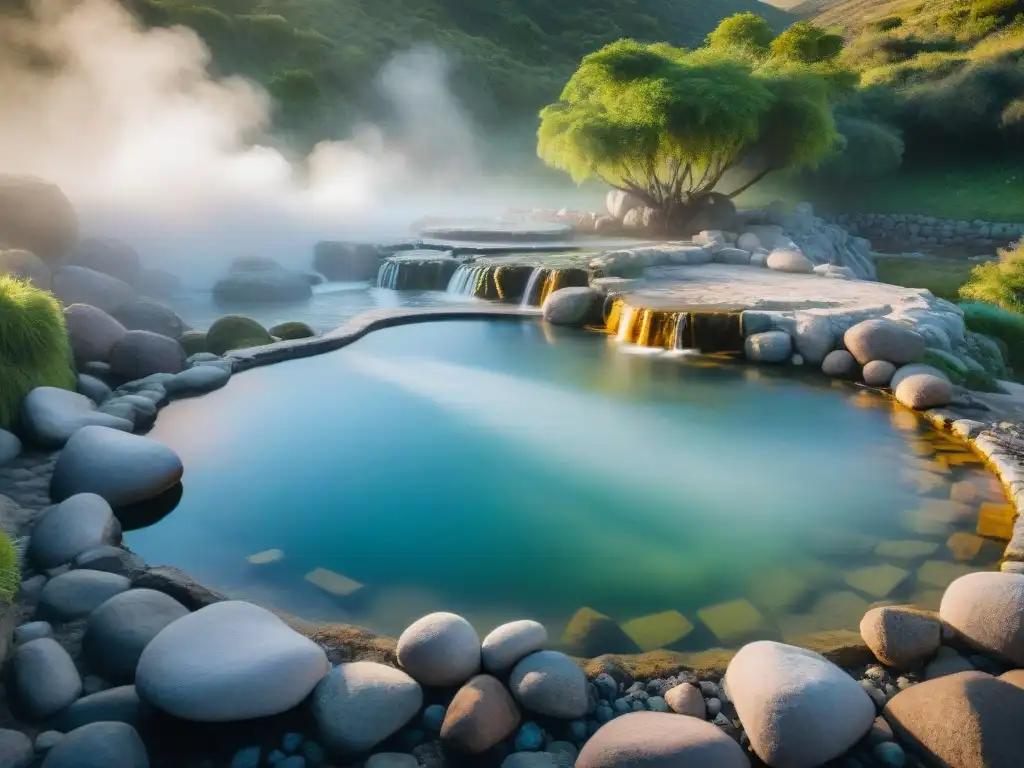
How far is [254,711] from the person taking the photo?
2781 millimetres

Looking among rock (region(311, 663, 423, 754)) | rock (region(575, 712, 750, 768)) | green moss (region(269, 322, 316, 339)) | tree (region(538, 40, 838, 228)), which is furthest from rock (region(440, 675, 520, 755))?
tree (region(538, 40, 838, 228))

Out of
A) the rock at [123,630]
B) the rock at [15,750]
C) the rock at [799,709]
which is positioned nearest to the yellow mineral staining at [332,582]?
the rock at [123,630]

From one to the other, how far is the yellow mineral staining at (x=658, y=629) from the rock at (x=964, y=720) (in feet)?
3.16

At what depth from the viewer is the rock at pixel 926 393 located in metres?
6.83

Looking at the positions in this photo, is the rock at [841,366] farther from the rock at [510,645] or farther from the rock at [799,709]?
the rock at [510,645]

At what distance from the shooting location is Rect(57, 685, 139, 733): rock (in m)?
2.79

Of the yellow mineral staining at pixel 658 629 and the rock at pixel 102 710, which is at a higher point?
the rock at pixel 102 710

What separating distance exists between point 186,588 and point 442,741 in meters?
1.54

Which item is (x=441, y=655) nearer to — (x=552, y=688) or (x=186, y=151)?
(x=552, y=688)

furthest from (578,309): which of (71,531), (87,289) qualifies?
(71,531)

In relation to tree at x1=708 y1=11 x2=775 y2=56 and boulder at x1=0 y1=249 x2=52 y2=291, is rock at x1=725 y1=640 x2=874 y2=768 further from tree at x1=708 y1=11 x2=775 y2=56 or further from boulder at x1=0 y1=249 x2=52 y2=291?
tree at x1=708 y1=11 x2=775 y2=56

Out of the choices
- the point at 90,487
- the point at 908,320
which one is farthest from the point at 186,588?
the point at 908,320

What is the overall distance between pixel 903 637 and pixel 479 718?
5.92 feet

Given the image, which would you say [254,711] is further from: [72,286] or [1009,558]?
[72,286]
